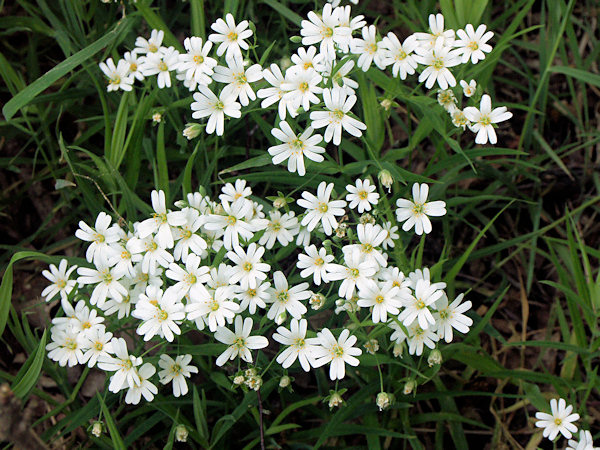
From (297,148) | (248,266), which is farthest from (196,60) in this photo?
(248,266)

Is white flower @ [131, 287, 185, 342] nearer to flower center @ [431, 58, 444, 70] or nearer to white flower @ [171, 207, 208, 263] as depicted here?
white flower @ [171, 207, 208, 263]

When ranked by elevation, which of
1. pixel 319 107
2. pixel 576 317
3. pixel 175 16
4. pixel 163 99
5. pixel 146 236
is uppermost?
pixel 175 16

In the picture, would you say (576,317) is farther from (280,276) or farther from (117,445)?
(117,445)

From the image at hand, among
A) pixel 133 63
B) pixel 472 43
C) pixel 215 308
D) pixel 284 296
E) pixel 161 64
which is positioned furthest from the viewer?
pixel 133 63

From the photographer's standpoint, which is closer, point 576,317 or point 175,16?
point 576,317

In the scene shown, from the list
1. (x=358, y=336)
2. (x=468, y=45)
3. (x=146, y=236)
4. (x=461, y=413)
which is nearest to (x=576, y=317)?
(x=461, y=413)

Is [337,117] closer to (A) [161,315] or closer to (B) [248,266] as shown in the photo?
(B) [248,266]

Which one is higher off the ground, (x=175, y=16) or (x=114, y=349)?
(x=175, y=16)
